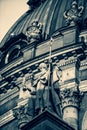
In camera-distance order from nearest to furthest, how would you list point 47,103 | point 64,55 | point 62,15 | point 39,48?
point 47,103
point 64,55
point 39,48
point 62,15

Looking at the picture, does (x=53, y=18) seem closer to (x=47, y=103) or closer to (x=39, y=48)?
(x=39, y=48)

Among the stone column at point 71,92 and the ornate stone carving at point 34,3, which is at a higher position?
the ornate stone carving at point 34,3

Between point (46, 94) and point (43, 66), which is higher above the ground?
point (43, 66)

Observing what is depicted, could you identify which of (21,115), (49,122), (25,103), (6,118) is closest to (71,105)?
(21,115)

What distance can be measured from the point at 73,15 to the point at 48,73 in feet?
13.3

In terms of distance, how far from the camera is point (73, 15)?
32406 millimetres

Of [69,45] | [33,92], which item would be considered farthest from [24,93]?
[69,45]

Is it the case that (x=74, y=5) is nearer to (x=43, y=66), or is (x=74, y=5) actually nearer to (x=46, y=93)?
(x=43, y=66)

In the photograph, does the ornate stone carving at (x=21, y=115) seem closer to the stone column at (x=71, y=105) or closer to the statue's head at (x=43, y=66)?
the stone column at (x=71, y=105)

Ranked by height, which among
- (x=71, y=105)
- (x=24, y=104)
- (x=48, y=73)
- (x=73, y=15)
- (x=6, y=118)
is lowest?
(x=71, y=105)

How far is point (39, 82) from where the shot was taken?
96.4 ft

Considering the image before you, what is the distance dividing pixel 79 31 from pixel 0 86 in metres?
4.28

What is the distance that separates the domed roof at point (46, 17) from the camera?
113 feet

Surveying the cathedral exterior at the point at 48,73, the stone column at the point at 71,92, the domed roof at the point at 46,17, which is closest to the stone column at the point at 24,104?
the cathedral exterior at the point at 48,73
